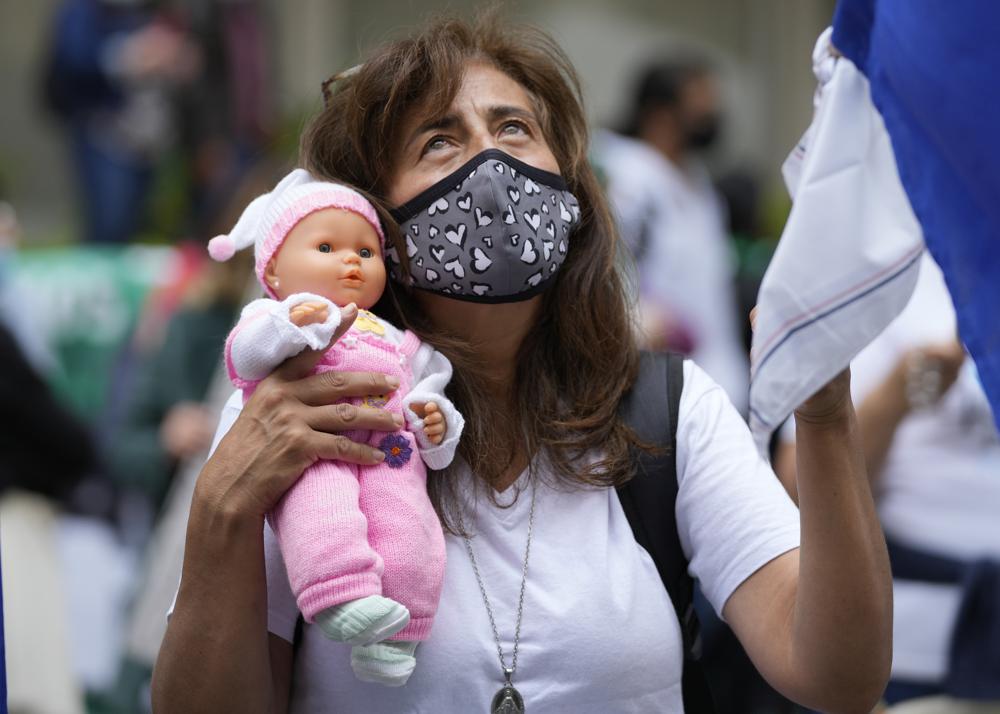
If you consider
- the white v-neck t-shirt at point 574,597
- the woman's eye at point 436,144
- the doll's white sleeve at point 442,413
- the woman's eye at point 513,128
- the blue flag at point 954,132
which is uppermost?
the blue flag at point 954,132

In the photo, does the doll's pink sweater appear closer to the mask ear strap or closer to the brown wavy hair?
the brown wavy hair

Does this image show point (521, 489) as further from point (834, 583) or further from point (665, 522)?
point (834, 583)

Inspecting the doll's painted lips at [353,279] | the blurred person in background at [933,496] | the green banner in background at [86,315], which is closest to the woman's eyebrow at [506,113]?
the doll's painted lips at [353,279]

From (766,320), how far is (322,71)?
997cm

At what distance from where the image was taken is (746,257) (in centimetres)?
804

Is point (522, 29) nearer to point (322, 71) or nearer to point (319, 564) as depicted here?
point (319, 564)

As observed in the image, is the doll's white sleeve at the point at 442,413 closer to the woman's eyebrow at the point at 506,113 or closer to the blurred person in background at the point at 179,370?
the woman's eyebrow at the point at 506,113

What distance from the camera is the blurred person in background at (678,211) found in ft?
20.4

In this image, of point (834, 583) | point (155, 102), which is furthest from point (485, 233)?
point (155, 102)

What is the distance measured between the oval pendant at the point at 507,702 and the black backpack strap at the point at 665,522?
1.02 ft

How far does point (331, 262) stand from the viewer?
2.34 metres

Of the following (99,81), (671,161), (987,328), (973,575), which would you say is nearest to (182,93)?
(99,81)

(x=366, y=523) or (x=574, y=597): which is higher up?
(x=366, y=523)

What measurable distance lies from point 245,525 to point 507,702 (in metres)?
0.49
